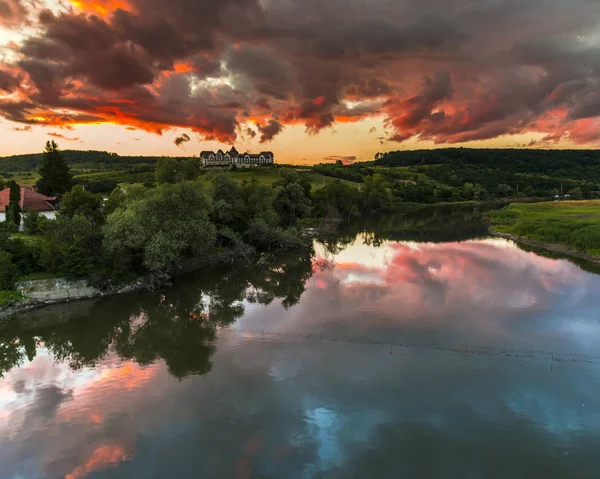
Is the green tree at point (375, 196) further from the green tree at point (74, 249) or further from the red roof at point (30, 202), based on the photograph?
the green tree at point (74, 249)

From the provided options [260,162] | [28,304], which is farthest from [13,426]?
[260,162]

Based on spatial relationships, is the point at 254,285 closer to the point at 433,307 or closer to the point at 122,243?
the point at 122,243

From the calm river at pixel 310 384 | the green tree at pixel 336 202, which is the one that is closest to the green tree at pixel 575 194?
the green tree at pixel 336 202

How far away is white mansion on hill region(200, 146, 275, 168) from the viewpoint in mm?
139000

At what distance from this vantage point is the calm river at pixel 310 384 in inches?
504

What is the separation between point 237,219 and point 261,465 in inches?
1363

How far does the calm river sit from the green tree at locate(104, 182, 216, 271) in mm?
3560

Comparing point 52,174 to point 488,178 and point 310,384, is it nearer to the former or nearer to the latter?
point 310,384

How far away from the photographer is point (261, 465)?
12492 millimetres

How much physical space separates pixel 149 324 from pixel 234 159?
12723cm

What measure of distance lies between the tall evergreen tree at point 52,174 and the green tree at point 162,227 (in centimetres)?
3261

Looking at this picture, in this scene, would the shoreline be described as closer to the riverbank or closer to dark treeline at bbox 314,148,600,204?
the riverbank

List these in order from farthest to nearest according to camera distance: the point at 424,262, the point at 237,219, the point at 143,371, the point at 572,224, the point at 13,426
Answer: the point at 572,224 < the point at 237,219 < the point at 424,262 < the point at 143,371 < the point at 13,426

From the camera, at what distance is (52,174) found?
5791cm
